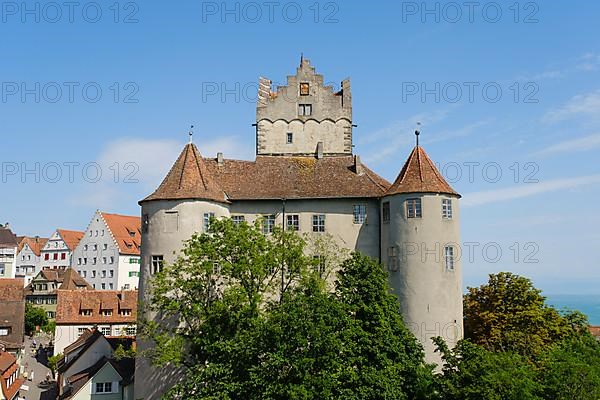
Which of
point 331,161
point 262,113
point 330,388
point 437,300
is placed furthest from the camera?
point 262,113

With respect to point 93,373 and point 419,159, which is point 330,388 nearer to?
point 419,159

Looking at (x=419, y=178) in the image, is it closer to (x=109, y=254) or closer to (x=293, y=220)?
(x=293, y=220)

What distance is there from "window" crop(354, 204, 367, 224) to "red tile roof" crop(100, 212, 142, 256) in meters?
61.9

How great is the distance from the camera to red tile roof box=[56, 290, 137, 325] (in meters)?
65.3

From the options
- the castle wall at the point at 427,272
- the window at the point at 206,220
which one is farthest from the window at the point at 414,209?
the window at the point at 206,220

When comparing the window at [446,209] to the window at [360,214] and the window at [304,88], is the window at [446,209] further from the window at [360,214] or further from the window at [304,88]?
the window at [304,88]

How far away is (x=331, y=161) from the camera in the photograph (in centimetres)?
4569

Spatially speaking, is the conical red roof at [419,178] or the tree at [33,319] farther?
the tree at [33,319]

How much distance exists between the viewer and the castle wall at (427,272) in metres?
39.2

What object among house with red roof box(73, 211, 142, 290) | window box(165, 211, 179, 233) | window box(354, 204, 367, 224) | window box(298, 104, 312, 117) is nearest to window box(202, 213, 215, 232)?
window box(165, 211, 179, 233)

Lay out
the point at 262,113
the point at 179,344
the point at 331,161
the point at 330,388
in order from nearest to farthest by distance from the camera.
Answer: the point at 330,388 → the point at 179,344 → the point at 331,161 → the point at 262,113

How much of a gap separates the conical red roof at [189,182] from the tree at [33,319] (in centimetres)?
4956

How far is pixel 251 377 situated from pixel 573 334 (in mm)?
21141

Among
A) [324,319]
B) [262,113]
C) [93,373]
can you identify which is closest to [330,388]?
[324,319]
